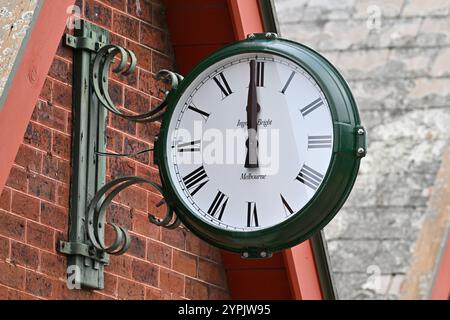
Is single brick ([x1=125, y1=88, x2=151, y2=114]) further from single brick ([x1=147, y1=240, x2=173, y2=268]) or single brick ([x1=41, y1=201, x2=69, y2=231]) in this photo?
single brick ([x1=41, y1=201, x2=69, y2=231])

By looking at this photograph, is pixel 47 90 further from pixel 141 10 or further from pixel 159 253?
pixel 159 253

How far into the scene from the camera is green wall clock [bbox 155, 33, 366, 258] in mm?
6957

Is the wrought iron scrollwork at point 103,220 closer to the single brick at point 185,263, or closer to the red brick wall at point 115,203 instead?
the red brick wall at point 115,203

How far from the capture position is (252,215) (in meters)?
7.03

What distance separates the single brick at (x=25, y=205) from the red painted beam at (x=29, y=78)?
2.21 ft

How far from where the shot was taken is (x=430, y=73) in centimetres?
1225

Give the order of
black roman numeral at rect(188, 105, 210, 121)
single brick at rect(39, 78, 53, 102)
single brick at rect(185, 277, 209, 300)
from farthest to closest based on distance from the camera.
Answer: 1. single brick at rect(185, 277, 209, 300)
2. single brick at rect(39, 78, 53, 102)
3. black roman numeral at rect(188, 105, 210, 121)

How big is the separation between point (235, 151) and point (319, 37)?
5.61 meters

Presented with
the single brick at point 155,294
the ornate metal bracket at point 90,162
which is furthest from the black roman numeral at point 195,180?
the single brick at point 155,294

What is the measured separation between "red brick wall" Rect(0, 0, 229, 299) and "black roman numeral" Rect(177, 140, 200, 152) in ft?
2.21

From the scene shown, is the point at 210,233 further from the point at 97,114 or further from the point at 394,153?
the point at 394,153

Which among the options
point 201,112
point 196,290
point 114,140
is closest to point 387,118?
point 196,290

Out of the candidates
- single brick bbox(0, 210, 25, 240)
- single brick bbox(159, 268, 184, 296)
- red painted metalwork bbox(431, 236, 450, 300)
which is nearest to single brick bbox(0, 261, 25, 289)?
single brick bbox(0, 210, 25, 240)
